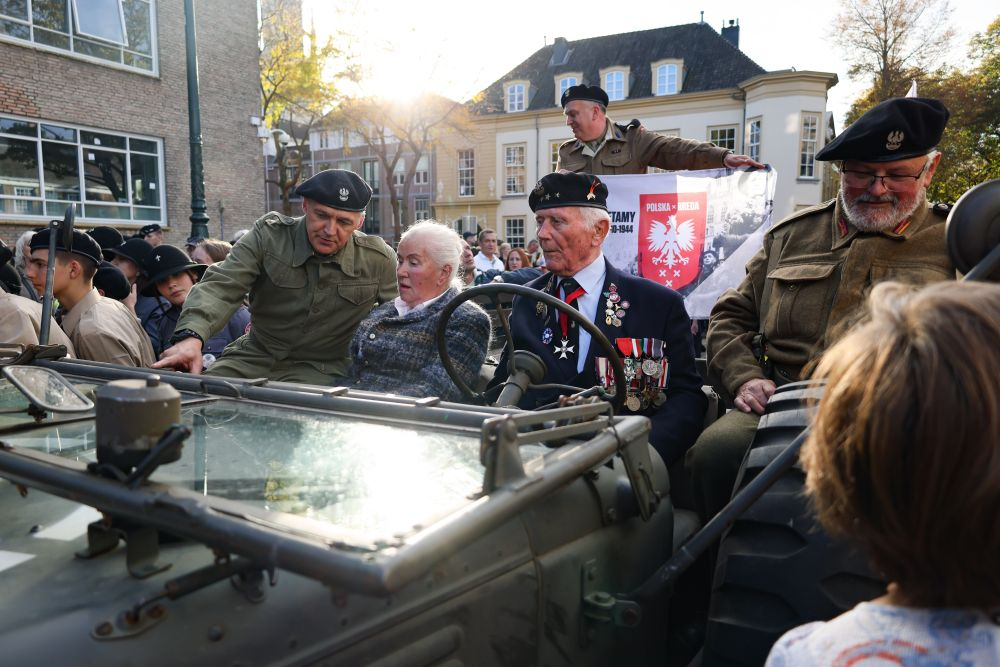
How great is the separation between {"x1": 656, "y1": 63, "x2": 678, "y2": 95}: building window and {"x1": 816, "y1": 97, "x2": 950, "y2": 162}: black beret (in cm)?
3429

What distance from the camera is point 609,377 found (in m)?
2.91

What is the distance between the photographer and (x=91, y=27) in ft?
54.3

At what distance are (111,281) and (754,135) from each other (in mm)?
30100

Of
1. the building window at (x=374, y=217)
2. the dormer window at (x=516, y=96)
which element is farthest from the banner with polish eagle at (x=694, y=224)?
the building window at (x=374, y=217)

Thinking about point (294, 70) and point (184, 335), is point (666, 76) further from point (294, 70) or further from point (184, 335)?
point (184, 335)

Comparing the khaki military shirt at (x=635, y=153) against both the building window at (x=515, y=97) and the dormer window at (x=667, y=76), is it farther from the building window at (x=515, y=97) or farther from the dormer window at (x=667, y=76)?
the building window at (x=515, y=97)

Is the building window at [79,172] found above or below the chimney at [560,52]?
below

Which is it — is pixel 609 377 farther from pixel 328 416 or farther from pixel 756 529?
pixel 328 416

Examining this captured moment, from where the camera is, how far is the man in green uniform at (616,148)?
195 inches

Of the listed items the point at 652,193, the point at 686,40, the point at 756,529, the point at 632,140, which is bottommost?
the point at 756,529

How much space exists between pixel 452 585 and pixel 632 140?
4369 mm

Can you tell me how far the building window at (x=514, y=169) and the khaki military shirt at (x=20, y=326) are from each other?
3407 cm

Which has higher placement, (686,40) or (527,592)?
(686,40)

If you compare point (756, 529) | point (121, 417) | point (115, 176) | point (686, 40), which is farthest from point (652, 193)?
point (686, 40)
